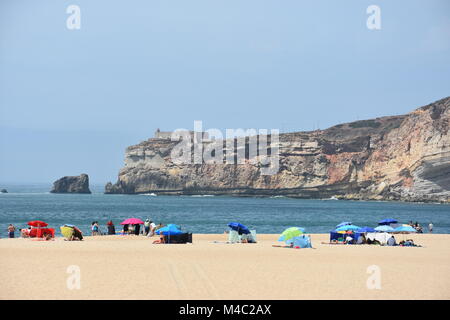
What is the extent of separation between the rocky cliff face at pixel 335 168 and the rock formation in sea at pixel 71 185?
7893 millimetres

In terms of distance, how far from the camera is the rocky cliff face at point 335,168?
5202 inches

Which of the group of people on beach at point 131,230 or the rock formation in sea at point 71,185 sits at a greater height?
the rock formation in sea at point 71,185

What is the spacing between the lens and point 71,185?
190 metres

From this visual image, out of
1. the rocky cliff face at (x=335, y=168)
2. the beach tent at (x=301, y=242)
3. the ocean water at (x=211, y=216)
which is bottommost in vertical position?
the ocean water at (x=211, y=216)

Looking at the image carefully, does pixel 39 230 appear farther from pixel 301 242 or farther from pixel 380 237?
pixel 380 237

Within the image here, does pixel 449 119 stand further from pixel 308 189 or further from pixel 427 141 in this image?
pixel 308 189

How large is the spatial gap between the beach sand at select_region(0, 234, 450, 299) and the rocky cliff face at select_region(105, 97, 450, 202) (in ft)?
353

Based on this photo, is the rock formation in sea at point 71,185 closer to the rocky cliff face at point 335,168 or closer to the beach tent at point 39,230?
the rocky cliff face at point 335,168

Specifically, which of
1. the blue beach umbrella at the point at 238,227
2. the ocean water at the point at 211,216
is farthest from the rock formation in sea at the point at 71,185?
the blue beach umbrella at the point at 238,227

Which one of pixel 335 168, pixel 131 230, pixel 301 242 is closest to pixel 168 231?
pixel 301 242

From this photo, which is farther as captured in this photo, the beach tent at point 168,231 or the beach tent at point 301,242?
the beach tent at point 168,231
